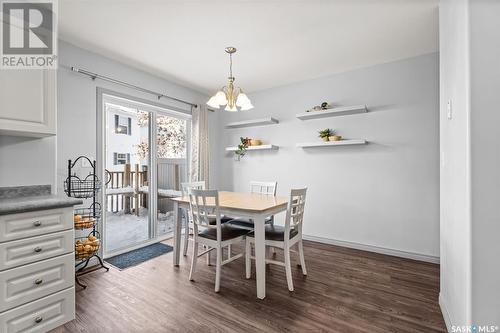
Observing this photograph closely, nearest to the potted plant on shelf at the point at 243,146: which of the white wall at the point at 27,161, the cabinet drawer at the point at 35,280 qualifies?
the white wall at the point at 27,161

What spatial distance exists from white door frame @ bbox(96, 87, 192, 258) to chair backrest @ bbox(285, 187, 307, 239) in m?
2.30

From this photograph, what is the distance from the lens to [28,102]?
1670mm

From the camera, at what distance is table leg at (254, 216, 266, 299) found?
2084mm

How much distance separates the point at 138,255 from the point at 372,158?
3.46 m

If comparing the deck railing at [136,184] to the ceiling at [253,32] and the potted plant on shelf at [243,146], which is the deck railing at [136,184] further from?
the ceiling at [253,32]

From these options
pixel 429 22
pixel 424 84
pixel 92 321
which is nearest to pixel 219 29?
pixel 429 22

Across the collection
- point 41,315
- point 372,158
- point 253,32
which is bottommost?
point 41,315

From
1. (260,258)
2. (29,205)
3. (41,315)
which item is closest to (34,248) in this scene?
(29,205)

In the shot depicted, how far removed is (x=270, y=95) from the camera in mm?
4164

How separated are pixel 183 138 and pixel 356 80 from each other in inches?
118

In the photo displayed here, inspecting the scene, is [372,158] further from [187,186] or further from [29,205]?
[29,205]

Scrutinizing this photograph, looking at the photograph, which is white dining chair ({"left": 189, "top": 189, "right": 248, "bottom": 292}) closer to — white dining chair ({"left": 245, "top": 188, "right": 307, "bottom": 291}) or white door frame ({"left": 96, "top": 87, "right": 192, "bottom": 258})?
white dining chair ({"left": 245, "top": 188, "right": 307, "bottom": 291})

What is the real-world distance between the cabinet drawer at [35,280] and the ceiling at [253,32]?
2.11 meters

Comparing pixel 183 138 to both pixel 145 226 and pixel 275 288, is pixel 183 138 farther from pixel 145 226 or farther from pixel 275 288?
pixel 275 288
